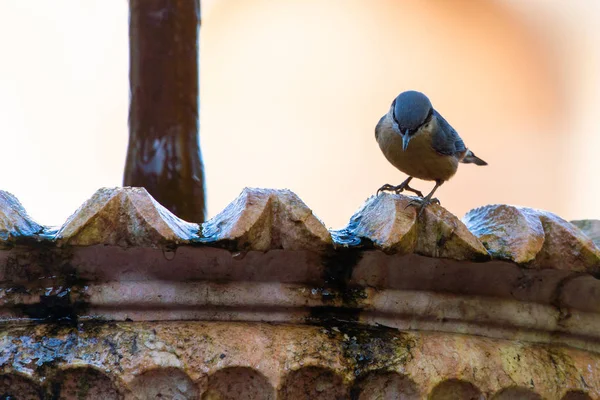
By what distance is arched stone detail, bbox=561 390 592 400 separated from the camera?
4.55 feet

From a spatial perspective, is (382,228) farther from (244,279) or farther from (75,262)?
(75,262)

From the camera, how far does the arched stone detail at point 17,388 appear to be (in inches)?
47.7

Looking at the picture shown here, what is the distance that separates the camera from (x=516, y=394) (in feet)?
4.49

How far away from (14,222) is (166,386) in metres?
0.34

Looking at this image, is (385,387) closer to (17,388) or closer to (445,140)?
(17,388)

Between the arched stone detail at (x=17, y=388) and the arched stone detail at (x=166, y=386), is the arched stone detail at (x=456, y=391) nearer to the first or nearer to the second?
the arched stone detail at (x=166, y=386)

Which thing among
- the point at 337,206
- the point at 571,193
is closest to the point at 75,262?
the point at 337,206

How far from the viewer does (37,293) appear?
1.29m

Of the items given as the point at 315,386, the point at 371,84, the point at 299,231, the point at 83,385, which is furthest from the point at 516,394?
the point at 371,84

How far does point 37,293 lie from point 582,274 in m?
0.89

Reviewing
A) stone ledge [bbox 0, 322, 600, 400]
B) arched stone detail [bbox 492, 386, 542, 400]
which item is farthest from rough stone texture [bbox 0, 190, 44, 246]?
arched stone detail [bbox 492, 386, 542, 400]

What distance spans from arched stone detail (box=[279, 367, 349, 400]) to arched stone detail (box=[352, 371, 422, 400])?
0.03 meters

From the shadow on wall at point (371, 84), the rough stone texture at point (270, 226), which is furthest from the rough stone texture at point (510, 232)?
the shadow on wall at point (371, 84)

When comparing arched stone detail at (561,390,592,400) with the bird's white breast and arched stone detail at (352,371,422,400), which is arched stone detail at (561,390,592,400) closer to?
arched stone detail at (352,371,422,400)
